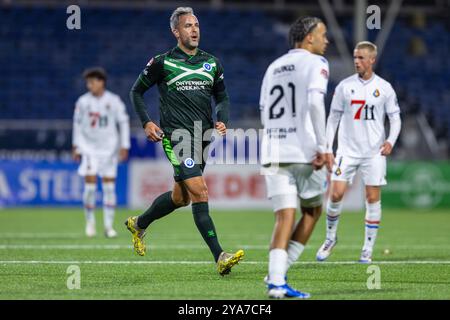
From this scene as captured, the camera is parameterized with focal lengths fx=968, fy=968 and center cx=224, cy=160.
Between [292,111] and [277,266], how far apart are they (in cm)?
123

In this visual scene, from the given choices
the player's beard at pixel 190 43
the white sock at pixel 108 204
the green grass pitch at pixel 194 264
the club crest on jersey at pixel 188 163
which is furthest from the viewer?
the white sock at pixel 108 204

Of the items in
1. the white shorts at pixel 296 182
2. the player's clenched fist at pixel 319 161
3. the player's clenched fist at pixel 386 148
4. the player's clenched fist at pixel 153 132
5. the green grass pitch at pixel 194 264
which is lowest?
the green grass pitch at pixel 194 264

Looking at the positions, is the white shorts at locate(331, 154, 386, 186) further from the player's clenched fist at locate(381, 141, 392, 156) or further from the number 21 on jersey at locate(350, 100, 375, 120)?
the number 21 on jersey at locate(350, 100, 375, 120)

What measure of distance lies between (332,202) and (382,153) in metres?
0.88

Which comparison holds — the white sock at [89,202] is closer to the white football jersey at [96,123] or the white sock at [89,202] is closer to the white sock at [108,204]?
the white sock at [108,204]

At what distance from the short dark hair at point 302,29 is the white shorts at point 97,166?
8.52 m

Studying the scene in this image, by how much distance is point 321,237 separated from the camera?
605 inches

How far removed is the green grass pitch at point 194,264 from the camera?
813 centimetres

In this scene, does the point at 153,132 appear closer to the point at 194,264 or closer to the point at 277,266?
the point at 194,264

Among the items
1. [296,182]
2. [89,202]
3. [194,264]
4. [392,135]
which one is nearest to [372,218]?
[392,135]

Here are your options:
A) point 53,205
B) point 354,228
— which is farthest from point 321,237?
point 53,205

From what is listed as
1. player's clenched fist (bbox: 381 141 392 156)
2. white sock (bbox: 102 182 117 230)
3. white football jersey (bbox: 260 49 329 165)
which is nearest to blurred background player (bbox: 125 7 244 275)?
white football jersey (bbox: 260 49 329 165)

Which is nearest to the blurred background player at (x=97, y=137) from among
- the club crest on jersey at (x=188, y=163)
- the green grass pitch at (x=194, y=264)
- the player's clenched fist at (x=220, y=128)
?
the green grass pitch at (x=194, y=264)
